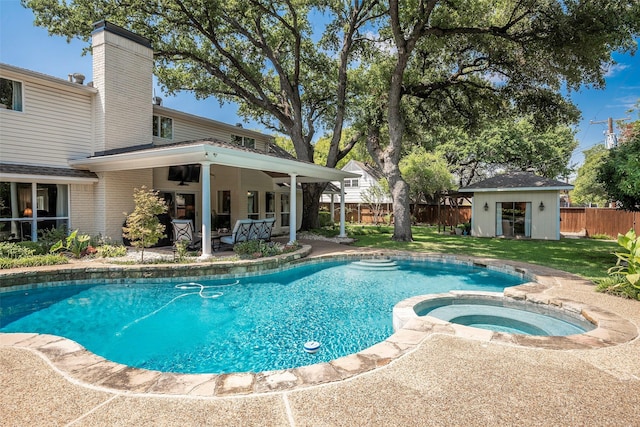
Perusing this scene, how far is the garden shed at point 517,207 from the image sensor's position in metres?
16.8

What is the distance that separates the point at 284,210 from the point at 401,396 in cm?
1633

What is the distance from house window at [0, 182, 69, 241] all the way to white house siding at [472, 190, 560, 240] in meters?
18.9

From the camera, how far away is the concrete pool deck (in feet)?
8.42

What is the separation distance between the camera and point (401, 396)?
2869 millimetres

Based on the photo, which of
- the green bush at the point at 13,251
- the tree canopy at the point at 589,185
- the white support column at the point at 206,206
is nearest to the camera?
the green bush at the point at 13,251

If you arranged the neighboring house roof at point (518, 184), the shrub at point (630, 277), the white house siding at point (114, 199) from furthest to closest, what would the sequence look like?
the neighboring house roof at point (518, 184), the white house siding at point (114, 199), the shrub at point (630, 277)

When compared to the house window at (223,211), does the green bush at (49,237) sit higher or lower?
lower

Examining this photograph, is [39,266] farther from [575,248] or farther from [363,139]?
[575,248]

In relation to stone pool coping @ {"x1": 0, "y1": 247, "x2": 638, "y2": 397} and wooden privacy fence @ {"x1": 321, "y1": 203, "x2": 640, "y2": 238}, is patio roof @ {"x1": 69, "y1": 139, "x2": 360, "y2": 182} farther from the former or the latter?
wooden privacy fence @ {"x1": 321, "y1": 203, "x2": 640, "y2": 238}

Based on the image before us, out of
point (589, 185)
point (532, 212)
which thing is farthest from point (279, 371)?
point (589, 185)

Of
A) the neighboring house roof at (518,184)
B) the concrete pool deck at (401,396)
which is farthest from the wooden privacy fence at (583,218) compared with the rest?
the concrete pool deck at (401,396)

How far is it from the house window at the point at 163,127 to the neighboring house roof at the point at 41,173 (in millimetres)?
3488

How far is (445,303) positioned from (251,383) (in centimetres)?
455

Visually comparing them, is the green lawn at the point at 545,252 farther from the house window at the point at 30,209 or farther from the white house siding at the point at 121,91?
the house window at the point at 30,209
